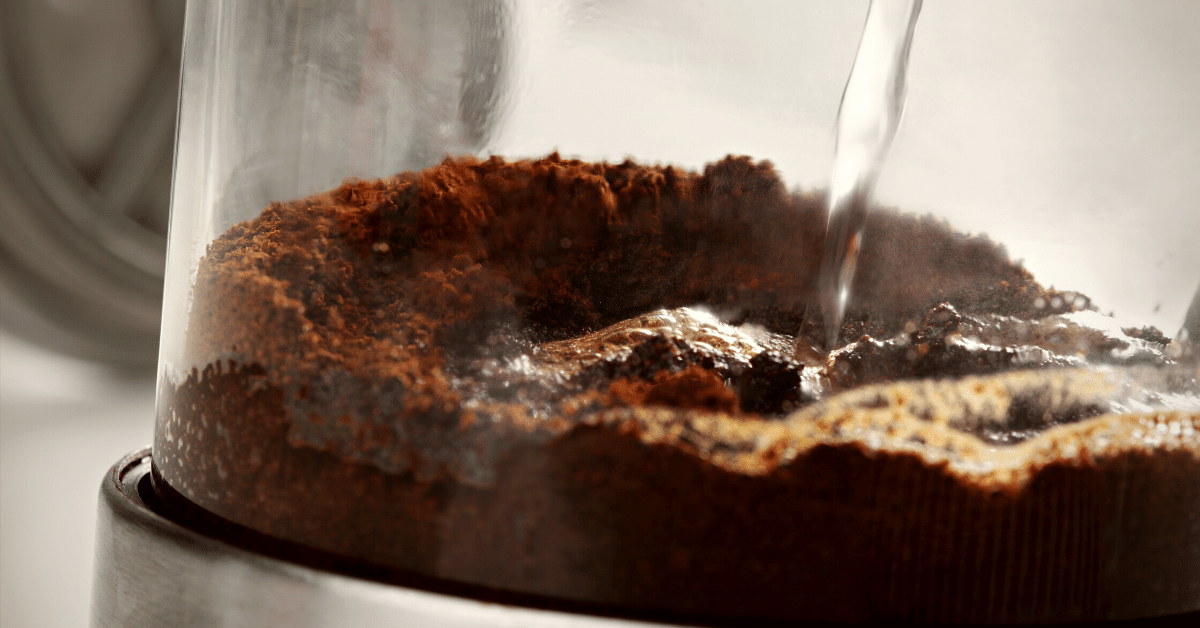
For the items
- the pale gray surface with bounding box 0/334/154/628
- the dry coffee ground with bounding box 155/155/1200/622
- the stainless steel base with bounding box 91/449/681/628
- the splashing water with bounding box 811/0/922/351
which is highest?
the splashing water with bounding box 811/0/922/351

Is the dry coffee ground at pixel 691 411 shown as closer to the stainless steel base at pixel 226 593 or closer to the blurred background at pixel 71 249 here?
the stainless steel base at pixel 226 593

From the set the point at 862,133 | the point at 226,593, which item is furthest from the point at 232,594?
the point at 862,133

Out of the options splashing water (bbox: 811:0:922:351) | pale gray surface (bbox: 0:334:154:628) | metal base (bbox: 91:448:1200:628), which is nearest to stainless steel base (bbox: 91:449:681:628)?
metal base (bbox: 91:448:1200:628)

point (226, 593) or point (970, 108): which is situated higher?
point (970, 108)

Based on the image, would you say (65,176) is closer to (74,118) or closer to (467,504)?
(74,118)

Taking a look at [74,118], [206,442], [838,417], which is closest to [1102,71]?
[838,417]

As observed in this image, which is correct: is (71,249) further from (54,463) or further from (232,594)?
(232,594)

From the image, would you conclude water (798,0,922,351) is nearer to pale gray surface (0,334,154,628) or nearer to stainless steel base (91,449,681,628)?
stainless steel base (91,449,681,628)
